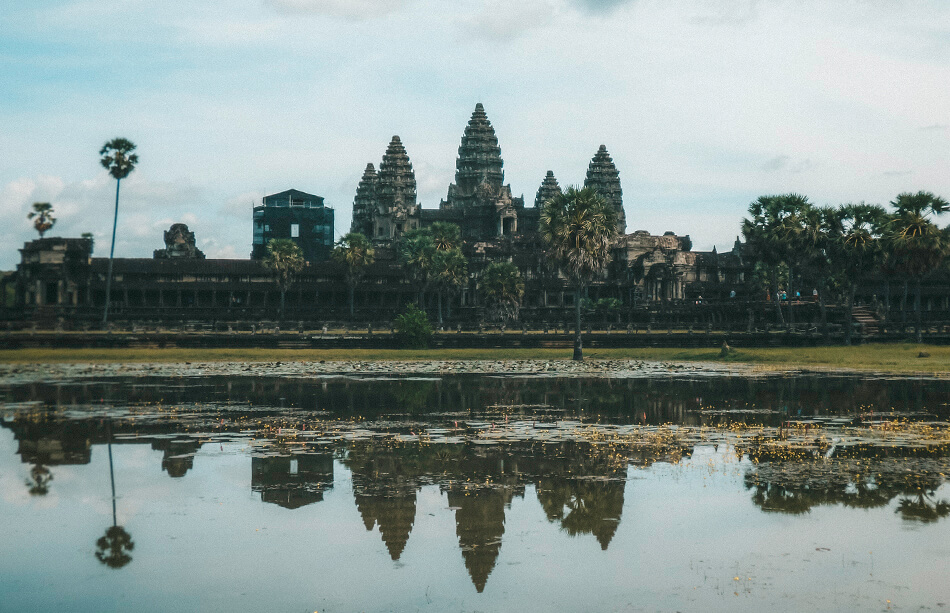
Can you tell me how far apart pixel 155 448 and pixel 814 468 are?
1307 centimetres

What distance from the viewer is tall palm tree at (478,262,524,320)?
90.0 meters

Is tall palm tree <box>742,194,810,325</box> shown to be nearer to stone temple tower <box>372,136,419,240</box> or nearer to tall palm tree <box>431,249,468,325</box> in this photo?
tall palm tree <box>431,249,468,325</box>

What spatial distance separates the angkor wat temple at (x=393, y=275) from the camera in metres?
96.9

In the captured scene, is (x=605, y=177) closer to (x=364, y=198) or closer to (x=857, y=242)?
(x=364, y=198)

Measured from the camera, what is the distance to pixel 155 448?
816 inches

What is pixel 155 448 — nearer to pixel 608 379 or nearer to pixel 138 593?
pixel 138 593

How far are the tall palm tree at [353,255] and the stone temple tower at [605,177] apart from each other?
217ft

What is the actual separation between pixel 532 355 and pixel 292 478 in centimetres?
4250

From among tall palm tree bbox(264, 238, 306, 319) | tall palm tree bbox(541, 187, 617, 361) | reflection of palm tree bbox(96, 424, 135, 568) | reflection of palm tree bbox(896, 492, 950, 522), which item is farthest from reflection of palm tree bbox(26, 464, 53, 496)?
tall palm tree bbox(264, 238, 306, 319)

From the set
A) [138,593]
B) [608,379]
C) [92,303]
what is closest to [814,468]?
A: [138,593]

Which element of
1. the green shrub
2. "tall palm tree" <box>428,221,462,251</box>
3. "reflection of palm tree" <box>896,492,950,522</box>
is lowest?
"reflection of palm tree" <box>896,492,950,522</box>

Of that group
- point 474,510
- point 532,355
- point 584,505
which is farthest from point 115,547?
point 532,355

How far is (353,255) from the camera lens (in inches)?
3765

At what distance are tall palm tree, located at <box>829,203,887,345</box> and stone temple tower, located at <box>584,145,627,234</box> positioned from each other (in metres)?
87.3
